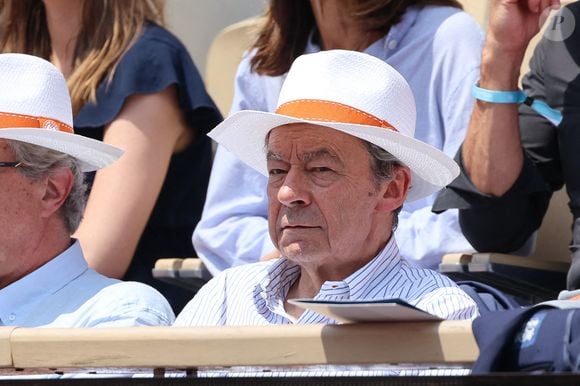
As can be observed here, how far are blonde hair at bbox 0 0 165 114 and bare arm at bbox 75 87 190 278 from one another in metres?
0.15

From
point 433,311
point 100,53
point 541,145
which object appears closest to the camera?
point 433,311

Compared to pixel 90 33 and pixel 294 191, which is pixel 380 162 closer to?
pixel 294 191

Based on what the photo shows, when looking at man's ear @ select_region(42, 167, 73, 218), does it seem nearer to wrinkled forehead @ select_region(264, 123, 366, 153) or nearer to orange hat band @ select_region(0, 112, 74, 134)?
orange hat band @ select_region(0, 112, 74, 134)

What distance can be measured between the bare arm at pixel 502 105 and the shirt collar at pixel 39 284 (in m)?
1.02

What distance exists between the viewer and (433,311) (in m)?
2.91

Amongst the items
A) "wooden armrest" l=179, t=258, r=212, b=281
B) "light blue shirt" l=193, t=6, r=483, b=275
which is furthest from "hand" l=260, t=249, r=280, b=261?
"wooden armrest" l=179, t=258, r=212, b=281

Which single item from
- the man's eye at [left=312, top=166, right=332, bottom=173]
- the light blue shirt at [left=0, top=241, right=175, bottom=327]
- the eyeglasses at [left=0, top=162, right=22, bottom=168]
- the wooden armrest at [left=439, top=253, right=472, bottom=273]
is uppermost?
the man's eye at [left=312, top=166, right=332, bottom=173]

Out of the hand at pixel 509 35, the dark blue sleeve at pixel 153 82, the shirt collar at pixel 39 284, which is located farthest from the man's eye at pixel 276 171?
the dark blue sleeve at pixel 153 82

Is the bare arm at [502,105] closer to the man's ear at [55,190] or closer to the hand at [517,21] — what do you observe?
the hand at [517,21]

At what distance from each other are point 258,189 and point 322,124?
1091 millimetres

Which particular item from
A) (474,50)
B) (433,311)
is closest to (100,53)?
(474,50)

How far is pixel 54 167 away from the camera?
3.46m

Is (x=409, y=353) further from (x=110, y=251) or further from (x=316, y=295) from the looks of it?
(x=110, y=251)

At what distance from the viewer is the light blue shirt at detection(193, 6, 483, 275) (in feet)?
12.4
